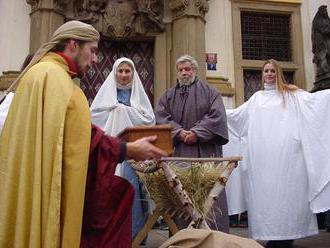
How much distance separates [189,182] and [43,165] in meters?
1.27

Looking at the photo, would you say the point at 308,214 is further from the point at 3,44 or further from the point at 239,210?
the point at 3,44

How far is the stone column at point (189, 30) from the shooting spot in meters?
8.20

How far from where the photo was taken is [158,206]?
338 cm

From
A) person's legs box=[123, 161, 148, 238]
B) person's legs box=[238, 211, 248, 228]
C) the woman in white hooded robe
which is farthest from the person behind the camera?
person's legs box=[238, 211, 248, 228]

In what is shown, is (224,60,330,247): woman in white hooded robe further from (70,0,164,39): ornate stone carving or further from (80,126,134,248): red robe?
(70,0,164,39): ornate stone carving

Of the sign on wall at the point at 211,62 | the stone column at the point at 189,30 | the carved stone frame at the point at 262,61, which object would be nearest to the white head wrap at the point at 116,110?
the stone column at the point at 189,30

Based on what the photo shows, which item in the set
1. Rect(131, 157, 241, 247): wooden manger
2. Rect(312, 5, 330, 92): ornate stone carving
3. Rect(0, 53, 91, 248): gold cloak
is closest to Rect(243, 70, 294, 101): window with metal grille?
Rect(312, 5, 330, 92): ornate stone carving

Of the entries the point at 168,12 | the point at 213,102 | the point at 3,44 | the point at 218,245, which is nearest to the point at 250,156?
the point at 213,102

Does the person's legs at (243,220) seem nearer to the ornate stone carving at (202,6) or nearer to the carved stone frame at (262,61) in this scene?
the carved stone frame at (262,61)

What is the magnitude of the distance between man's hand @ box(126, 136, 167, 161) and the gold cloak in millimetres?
237

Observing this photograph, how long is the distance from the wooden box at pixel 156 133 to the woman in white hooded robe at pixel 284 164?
2.16 metres

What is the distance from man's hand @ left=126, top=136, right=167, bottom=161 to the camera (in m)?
2.32

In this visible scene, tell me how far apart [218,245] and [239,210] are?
252cm

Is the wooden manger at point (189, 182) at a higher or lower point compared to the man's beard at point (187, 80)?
lower
